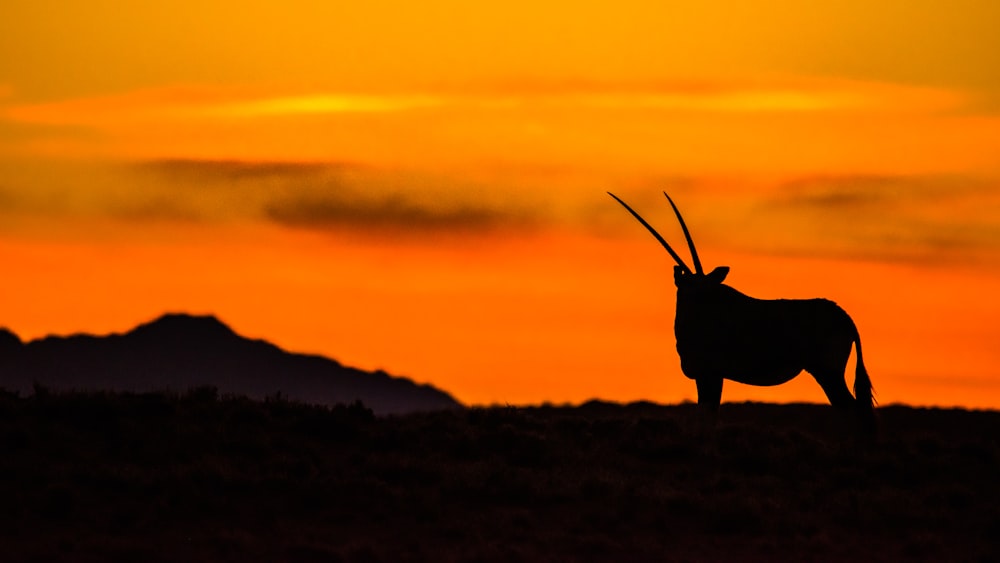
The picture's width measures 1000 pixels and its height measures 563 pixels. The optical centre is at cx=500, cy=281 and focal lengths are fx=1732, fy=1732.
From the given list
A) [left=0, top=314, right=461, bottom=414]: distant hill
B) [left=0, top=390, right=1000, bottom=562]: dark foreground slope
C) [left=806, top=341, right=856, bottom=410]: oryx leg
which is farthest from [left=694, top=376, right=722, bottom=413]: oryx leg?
[left=0, top=314, right=461, bottom=414]: distant hill

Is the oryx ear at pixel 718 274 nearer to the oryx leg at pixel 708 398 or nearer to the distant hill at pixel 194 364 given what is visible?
the oryx leg at pixel 708 398

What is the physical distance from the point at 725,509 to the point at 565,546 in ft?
9.18

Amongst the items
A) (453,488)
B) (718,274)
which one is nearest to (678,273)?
(718,274)

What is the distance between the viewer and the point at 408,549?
1958 cm

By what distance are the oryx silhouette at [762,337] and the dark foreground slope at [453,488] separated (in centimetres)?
104

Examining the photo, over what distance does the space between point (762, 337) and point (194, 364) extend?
95.5 metres

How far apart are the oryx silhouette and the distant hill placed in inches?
3042

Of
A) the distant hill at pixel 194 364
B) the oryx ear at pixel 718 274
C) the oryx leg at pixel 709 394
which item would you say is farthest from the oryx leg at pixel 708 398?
the distant hill at pixel 194 364

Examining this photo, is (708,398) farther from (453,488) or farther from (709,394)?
(453,488)

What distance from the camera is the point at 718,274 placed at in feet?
90.9

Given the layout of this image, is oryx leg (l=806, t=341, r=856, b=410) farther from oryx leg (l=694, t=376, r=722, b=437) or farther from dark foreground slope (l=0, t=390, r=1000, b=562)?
oryx leg (l=694, t=376, r=722, b=437)

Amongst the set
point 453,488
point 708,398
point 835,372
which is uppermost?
point 835,372

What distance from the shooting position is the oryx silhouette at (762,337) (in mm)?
27531

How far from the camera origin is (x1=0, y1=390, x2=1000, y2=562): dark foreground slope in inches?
787
